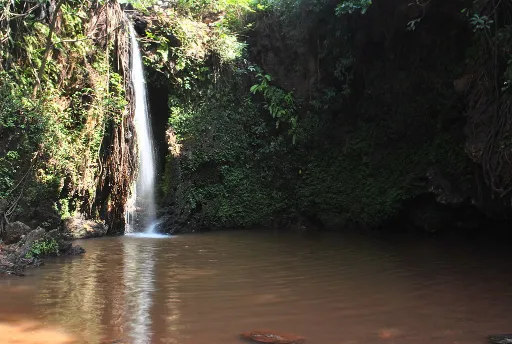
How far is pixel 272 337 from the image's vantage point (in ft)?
11.0

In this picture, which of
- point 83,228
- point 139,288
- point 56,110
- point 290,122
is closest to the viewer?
point 139,288

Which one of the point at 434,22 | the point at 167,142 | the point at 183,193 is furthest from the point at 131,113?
the point at 434,22

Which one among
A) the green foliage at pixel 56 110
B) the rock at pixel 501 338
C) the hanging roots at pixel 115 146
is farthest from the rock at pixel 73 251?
the rock at pixel 501 338

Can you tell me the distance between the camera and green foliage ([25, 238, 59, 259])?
21.5 feet

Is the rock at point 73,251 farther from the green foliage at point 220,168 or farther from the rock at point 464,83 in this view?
the rock at point 464,83

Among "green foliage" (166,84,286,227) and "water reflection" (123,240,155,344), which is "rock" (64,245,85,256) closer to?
"water reflection" (123,240,155,344)

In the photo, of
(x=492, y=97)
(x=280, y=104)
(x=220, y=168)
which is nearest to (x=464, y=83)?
(x=492, y=97)

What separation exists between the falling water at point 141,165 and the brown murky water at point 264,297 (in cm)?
401

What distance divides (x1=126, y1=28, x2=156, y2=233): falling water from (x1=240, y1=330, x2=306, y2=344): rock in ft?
27.3

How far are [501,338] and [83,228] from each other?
8.96m

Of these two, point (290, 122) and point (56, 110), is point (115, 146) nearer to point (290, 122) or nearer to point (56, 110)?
point (56, 110)

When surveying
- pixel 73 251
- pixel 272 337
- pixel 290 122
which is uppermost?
pixel 290 122

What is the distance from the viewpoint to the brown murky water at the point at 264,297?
3.50m

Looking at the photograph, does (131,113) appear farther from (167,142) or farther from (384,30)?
(384,30)
